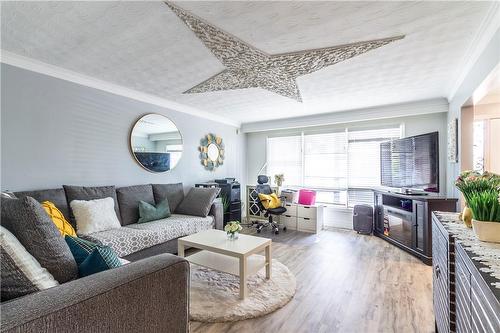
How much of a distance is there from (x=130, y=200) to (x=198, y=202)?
0.97 m

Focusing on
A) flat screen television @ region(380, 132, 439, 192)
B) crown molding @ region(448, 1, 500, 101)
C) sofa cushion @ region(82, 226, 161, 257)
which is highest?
crown molding @ region(448, 1, 500, 101)

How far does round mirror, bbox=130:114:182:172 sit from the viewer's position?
3.65 metres

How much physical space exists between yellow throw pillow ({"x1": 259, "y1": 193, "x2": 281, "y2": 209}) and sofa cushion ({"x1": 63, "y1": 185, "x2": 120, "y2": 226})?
2463mm

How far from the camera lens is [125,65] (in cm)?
264

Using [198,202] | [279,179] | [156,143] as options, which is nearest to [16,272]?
[198,202]

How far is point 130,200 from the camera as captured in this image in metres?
3.32

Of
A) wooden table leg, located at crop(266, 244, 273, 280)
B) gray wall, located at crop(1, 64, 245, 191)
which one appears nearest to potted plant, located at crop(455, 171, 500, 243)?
wooden table leg, located at crop(266, 244, 273, 280)

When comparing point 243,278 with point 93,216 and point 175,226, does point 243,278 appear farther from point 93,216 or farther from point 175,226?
point 93,216

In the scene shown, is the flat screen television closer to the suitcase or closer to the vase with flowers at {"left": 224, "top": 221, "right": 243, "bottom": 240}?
the suitcase

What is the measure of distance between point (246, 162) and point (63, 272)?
5.12m

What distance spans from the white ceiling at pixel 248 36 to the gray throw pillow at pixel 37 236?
54.9 inches

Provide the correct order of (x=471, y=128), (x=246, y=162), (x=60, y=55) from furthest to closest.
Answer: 1. (x=246, y=162)
2. (x=471, y=128)
3. (x=60, y=55)

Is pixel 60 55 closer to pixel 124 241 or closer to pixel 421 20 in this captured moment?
pixel 124 241

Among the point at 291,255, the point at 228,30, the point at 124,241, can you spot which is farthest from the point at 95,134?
the point at 291,255
